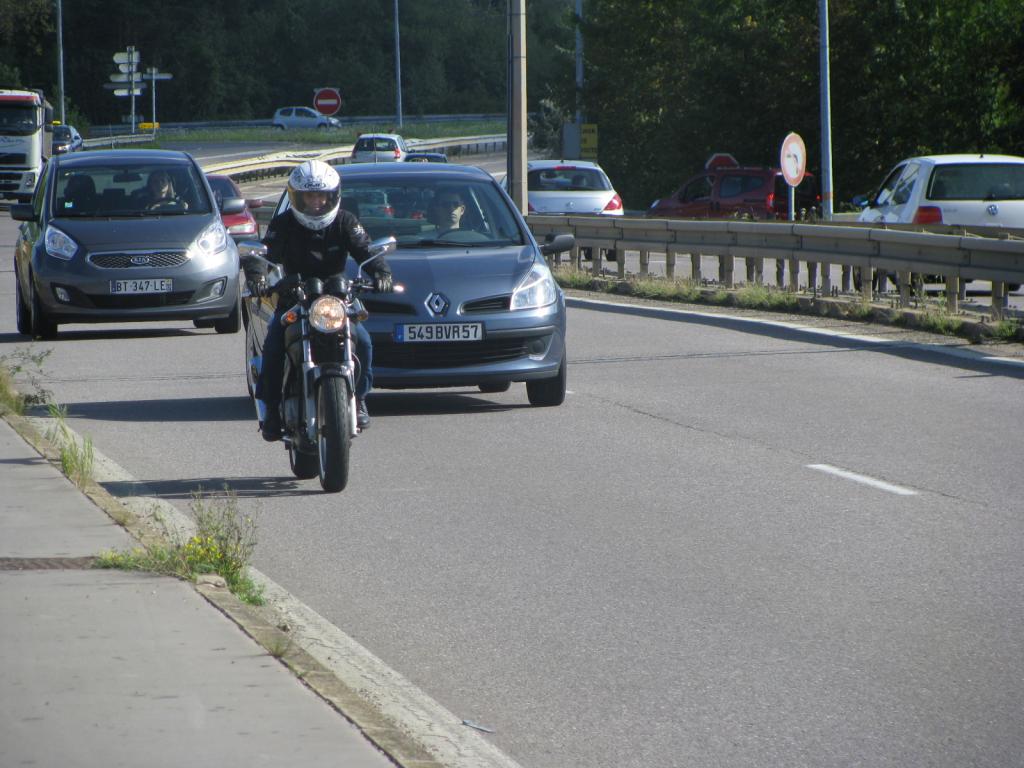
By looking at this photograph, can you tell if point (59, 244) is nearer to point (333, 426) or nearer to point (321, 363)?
point (321, 363)

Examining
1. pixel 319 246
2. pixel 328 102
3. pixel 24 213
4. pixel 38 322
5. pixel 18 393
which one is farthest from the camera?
pixel 328 102

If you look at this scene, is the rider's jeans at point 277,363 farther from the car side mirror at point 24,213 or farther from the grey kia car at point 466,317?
the car side mirror at point 24,213

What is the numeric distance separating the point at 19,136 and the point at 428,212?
41550 millimetres

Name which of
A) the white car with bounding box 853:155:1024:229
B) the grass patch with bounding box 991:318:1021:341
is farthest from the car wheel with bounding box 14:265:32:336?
the white car with bounding box 853:155:1024:229

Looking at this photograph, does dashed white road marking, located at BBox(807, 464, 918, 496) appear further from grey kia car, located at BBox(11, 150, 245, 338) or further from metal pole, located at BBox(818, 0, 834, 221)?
metal pole, located at BBox(818, 0, 834, 221)

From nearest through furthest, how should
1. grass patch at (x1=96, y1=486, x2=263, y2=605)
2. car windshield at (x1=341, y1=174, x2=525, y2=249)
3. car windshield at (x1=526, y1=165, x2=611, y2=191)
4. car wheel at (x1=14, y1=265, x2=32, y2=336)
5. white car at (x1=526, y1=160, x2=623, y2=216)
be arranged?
grass patch at (x1=96, y1=486, x2=263, y2=605), car windshield at (x1=341, y1=174, x2=525, y2=249), car wheel at (x1=14, y1=265, x2=32, y2=336), white car at (x1=526, y1=160, x2=623, y2=216), car windshield at (x1=526, y1=165, x2=611, y2=191)

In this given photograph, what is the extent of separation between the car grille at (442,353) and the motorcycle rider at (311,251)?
2323 millimetres

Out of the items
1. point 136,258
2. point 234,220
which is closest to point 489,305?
point 136,258

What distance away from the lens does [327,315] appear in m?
8.71

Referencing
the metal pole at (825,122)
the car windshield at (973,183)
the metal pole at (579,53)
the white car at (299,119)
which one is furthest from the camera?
the white car at (299,119)

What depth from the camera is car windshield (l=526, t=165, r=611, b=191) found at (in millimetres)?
34250

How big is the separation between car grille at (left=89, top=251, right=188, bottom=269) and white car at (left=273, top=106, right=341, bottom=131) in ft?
284

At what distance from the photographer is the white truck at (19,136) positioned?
5178 cm

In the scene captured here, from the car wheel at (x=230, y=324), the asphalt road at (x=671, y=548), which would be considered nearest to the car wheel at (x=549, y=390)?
the asphalt road at (x=671, y=548)
